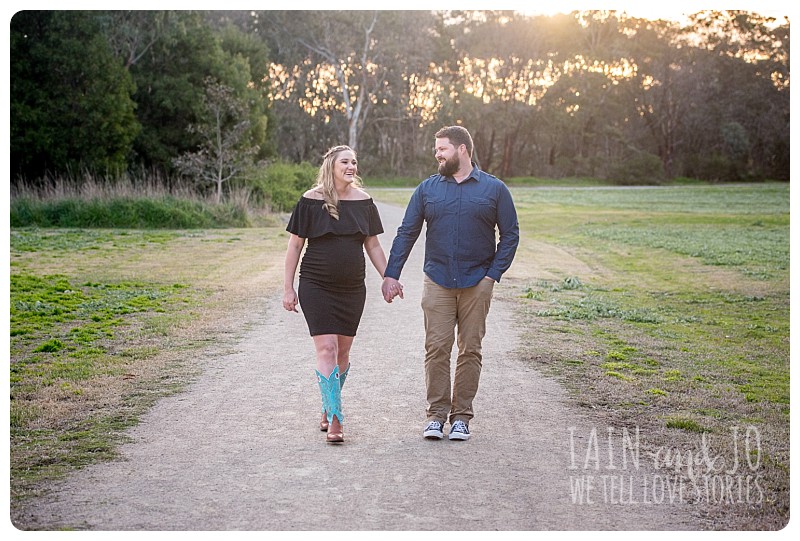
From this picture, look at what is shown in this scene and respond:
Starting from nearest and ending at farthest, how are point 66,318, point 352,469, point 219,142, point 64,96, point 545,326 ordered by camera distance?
point 352,469, point 545,326, point 66,318, point 64,96, point 219,142

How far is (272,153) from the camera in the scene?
3984 centimetres

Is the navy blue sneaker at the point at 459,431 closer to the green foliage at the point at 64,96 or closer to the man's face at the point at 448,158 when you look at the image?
the man's face at the point at 448,158

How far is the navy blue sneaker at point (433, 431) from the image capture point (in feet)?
19.7

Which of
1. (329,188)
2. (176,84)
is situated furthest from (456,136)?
(176,84)

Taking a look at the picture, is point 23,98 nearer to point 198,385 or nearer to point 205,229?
point 205,229

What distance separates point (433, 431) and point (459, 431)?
0.53ft

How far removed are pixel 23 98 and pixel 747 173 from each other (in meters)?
47.4

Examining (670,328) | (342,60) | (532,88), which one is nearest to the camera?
(670,328)

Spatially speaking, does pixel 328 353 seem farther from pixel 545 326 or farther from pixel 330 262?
pixel 545 326

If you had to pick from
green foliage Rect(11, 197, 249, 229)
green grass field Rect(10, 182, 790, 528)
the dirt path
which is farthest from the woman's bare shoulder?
green foliage Rect(11, 197, 249, 229)

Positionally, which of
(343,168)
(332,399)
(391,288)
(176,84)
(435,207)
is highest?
(176,84)

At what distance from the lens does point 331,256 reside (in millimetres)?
6164

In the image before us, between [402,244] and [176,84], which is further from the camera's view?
[176,84]

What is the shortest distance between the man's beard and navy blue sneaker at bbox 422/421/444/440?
5.14 feet
